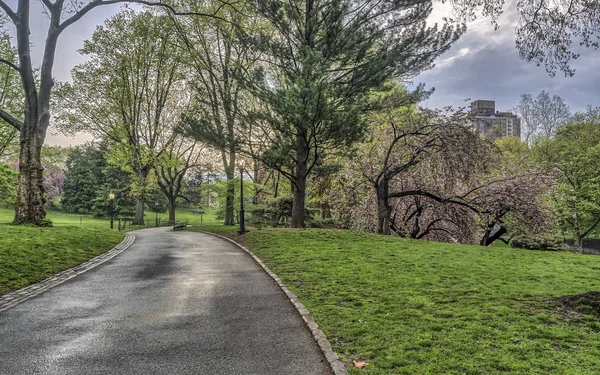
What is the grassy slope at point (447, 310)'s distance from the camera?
3.28 metres

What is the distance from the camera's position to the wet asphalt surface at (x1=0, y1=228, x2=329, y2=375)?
3.48 meters

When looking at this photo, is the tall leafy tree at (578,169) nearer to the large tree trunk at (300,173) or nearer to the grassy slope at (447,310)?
the large tree trunk at (300,173)

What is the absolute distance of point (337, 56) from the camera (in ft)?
46.8

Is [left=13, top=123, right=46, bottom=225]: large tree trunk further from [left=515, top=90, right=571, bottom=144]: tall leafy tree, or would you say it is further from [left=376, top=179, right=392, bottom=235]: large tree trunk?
[left=515, top=90, right=571, bottom=144]: tall leafy tree

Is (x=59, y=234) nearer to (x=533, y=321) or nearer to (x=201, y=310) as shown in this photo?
(x=201, y=310)

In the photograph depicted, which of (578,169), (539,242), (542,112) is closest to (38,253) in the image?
(539,242)

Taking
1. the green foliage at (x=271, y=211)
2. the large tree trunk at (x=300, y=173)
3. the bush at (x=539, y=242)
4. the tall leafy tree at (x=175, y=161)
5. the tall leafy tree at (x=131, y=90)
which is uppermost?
the tall leafy tree at (x=131, y=90)

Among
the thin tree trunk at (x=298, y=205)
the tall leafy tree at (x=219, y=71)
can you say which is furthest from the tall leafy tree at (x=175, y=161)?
the thin tree trunk at (x=298, y=205)

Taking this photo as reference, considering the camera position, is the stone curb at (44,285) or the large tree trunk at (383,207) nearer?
the stone curb at (44,285)

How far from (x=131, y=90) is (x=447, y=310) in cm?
3013

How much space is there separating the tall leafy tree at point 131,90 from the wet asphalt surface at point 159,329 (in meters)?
20.9

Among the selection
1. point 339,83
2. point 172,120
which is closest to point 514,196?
point 339,83

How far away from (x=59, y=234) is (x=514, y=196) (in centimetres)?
1827

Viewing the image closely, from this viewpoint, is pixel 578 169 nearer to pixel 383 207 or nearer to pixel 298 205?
pixel 383 207
